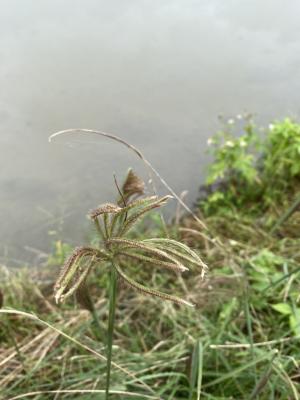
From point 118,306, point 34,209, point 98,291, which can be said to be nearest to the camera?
point 118,306

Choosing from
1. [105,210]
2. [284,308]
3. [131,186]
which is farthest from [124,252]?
[284,308]

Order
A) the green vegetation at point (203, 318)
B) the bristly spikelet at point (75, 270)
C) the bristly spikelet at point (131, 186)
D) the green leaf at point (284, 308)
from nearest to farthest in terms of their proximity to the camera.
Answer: the bristly spikelet at point (75, 270) → the bristly spikelet at point (131, 186) → the green vegetation at point (203, 318) → the green leaf at point (284, 308)

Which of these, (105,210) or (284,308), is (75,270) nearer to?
(105,210)

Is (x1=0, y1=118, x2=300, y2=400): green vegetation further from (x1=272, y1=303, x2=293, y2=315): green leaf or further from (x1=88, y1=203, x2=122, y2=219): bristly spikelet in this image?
(x1=88, y1=203, x2=122, y2=219): bristly spikelet

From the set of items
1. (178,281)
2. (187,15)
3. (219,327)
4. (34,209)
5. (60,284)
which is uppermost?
(187,15)

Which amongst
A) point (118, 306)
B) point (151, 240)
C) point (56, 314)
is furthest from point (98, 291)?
point (151, 240)

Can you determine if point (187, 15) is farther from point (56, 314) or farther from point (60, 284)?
point (60, 284)

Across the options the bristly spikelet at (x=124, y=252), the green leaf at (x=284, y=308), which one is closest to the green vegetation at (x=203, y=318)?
the green leaf at (x=284, y=308)

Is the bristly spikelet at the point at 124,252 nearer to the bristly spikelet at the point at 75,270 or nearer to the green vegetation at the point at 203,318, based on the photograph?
the bristly spikelet at the point at 75,270
